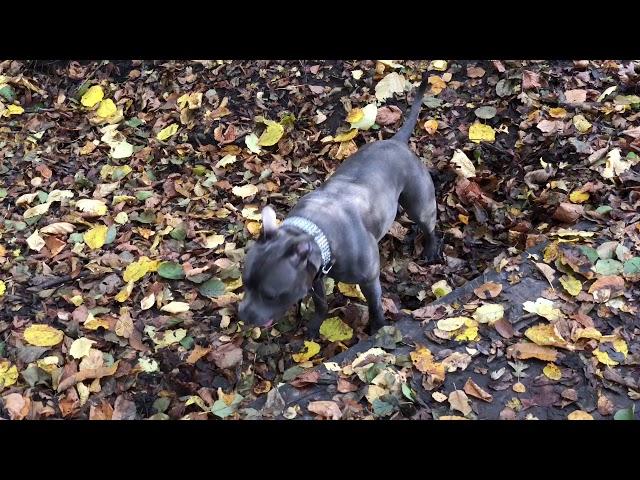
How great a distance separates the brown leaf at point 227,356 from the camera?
→ 4.80 meters

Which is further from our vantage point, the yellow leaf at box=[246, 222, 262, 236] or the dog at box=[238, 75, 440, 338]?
the yellow leaf at box=[246, 222, 262, 236]

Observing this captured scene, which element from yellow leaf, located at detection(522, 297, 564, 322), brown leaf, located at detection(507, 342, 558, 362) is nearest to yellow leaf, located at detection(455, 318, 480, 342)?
brown leaf, located at detection(507, 342, 558, 362)

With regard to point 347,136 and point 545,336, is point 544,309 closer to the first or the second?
point 545,336

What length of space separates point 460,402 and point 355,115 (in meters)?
3.54

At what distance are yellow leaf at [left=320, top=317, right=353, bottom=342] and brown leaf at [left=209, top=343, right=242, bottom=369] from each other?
2.31 feet

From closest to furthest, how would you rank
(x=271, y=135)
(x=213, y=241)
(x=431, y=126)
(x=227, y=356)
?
(x=227, y=356)
(x=213, y=241)
(x=431, y=126)
(x=271, y=135)

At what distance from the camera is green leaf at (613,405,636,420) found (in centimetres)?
382

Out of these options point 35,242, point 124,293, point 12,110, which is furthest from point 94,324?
point 12,110

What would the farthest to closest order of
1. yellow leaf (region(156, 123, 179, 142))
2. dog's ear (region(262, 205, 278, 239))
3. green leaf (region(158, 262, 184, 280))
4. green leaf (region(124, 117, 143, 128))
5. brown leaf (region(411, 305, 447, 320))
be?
green leaf (region(124, 117, 143, 128)) < yellow leaf (region(156, 123, 179, 142)) < green leaf (region(158, 262, 184, 280)) < brown leaf (region(411, 305, 447, 320)) < dog's ear (region(262, 205, 278, 239))

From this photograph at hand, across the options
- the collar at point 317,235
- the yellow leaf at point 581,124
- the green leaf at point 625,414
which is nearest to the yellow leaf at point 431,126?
the yellow leaf at point 581,124

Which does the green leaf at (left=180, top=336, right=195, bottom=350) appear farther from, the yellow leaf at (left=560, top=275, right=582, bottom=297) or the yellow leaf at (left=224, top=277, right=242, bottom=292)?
the yellow leaf at (left=560, top=275, right=582, bottom=297)

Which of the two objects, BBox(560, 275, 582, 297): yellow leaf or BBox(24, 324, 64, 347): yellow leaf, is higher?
BBox(560, 275, 582, 297): yellow leaf

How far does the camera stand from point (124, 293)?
527 cm

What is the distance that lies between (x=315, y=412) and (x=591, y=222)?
9.32 ft
